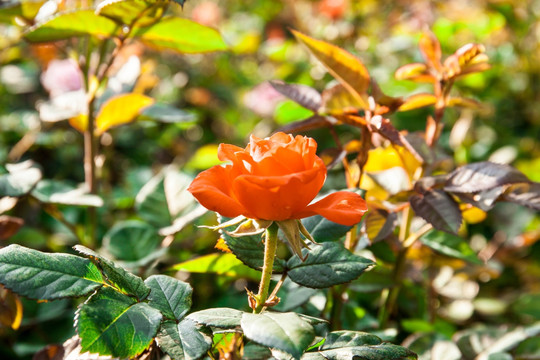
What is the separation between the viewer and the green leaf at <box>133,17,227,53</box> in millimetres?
741

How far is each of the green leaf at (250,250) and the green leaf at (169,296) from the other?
6cm

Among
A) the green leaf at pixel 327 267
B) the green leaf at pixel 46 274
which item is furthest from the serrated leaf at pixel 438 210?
the green leaf at pixel 46 274

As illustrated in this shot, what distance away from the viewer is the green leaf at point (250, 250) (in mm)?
516

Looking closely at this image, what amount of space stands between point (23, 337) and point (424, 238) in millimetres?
719

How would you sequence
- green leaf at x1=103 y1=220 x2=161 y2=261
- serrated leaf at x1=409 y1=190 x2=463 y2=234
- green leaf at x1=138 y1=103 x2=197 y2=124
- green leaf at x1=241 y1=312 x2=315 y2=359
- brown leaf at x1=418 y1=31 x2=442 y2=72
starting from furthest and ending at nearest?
green leaf at x1=138 y1=103 x2=197 y2=124
green leaf at x1=103 y1=220 x2=161 y2=261
brown leaf at x1=418 y1=31 x2=442 y2=72
serrated leaf at x1=409 y1=190 x2=463 y2=234
green leaf at x1=241 y1=312 x2=315 y2=359

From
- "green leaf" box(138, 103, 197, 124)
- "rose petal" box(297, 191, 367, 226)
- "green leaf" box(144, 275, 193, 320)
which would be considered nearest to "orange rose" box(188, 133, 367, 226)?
"rose petal" box(297, 191, 367, 226)

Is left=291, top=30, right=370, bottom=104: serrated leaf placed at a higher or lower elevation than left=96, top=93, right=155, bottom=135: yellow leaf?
higher

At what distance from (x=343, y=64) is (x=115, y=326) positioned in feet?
1.34

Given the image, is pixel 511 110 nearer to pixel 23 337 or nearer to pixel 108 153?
pixel 108 153

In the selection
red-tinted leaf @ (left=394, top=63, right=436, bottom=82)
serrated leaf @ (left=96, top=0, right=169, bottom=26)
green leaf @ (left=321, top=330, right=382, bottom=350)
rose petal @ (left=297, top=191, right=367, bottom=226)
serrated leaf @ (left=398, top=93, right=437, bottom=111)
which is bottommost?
green leaf @ (left=321, top=330, right=382, bottom=350)

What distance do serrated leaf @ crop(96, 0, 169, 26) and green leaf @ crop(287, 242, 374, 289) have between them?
0.37m

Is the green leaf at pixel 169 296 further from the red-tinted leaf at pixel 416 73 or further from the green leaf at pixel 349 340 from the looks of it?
the red-tinted leaf at pixel 416 73

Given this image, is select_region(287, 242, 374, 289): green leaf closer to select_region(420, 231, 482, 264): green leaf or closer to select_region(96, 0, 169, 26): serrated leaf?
select_region(420, 231, 482, 264): green leaf

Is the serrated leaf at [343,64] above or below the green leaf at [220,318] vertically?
above
